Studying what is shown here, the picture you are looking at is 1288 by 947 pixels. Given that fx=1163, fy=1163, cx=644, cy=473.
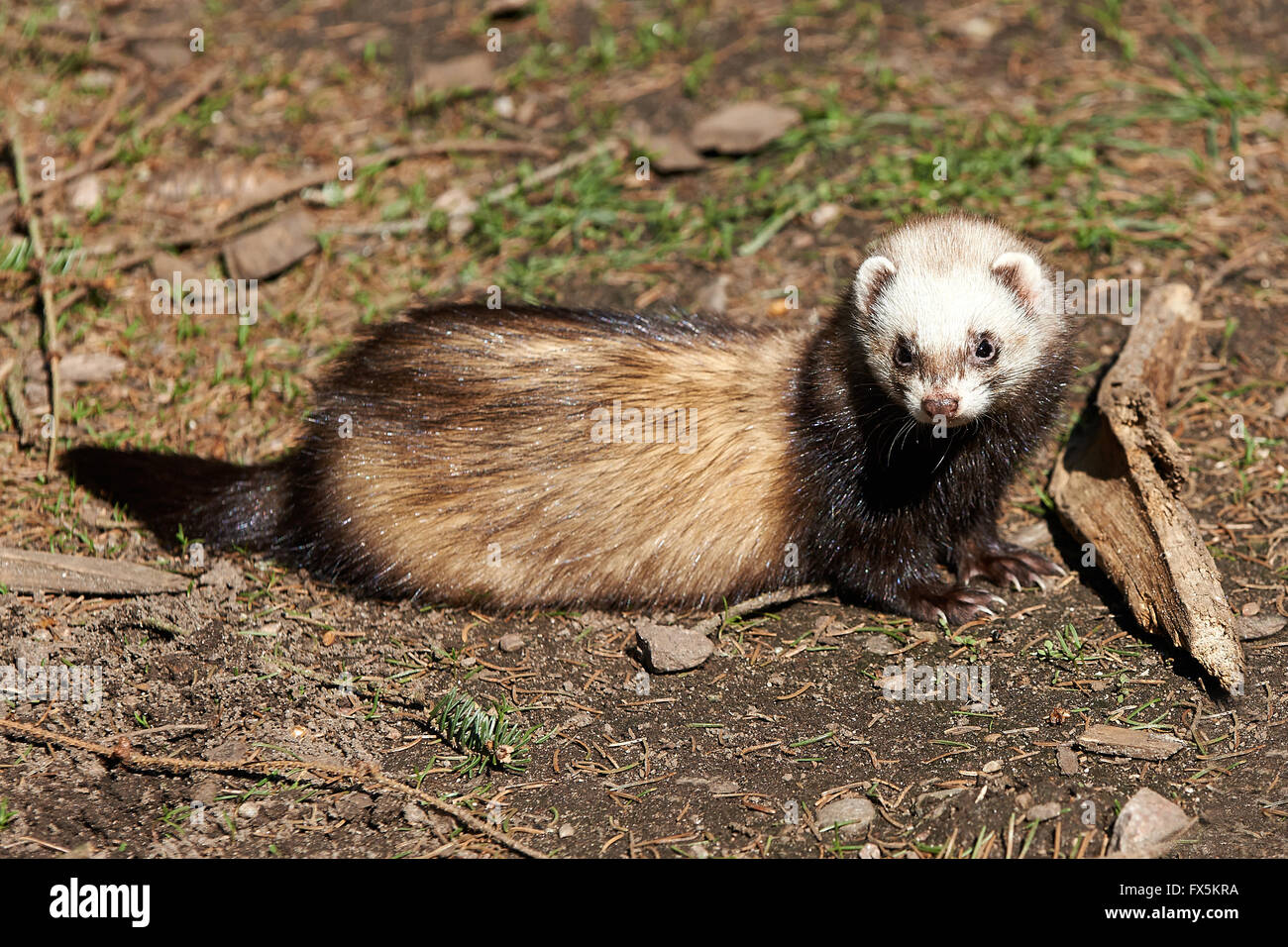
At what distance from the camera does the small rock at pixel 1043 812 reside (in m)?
3.99

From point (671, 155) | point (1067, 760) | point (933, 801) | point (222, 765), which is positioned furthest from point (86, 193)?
point (1067, 760)

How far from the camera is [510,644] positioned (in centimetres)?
509

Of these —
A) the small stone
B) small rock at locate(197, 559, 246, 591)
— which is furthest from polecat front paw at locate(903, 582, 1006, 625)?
the small stone

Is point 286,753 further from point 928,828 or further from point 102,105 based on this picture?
point 102,105

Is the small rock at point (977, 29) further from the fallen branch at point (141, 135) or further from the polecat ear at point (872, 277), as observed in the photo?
the fallen branch at point (141, 135)

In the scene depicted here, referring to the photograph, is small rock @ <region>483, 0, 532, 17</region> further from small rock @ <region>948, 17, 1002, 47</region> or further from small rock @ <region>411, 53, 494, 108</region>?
small rock @ <region>948, 17, 1002, 47</region>

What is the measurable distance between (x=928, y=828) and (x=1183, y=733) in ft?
3.58

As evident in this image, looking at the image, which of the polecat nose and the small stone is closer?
the polecat nose

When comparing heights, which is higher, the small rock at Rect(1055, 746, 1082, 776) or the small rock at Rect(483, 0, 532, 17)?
the small rock at Rect(483, 0, 532, 17)

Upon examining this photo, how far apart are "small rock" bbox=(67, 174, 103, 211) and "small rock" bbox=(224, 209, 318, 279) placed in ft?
3.35

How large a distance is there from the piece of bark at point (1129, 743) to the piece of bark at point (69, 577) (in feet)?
12.7

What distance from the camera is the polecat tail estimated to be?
5.40 meters

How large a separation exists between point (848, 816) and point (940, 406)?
5.00 ft
